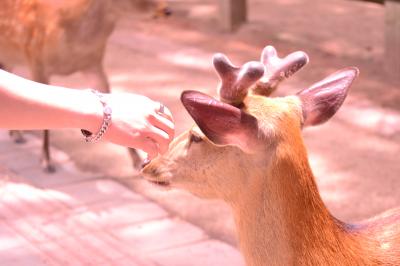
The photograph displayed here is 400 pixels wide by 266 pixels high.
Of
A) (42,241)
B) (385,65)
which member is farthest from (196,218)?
(385,65)

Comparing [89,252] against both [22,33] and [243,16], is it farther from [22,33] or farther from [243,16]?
[243,16]

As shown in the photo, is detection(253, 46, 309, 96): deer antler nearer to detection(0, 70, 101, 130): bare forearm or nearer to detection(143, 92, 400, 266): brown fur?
detection(143, 92, 400, 266): brown fur

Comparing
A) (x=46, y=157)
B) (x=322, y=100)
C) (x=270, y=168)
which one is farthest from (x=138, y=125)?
(x=46, y=157)

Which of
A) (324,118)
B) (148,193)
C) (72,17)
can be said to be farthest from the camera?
(72,17)

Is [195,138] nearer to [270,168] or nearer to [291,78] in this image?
[270,168]

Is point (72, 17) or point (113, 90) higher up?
point (72, 17)

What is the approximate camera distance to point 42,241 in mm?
4277

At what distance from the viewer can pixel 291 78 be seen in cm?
661

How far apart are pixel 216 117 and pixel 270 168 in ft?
0.79

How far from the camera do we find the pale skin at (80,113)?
8.27 ft

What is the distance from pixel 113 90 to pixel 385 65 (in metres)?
1.98

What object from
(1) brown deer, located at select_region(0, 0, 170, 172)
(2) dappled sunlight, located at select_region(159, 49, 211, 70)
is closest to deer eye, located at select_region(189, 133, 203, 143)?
(1) brown deer, located at select_region(0, 0, 170, 172)

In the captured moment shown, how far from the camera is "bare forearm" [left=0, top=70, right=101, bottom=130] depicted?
251cm

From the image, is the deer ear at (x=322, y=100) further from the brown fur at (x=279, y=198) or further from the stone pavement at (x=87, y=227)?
the stone pavement at (x=87, y=227)
